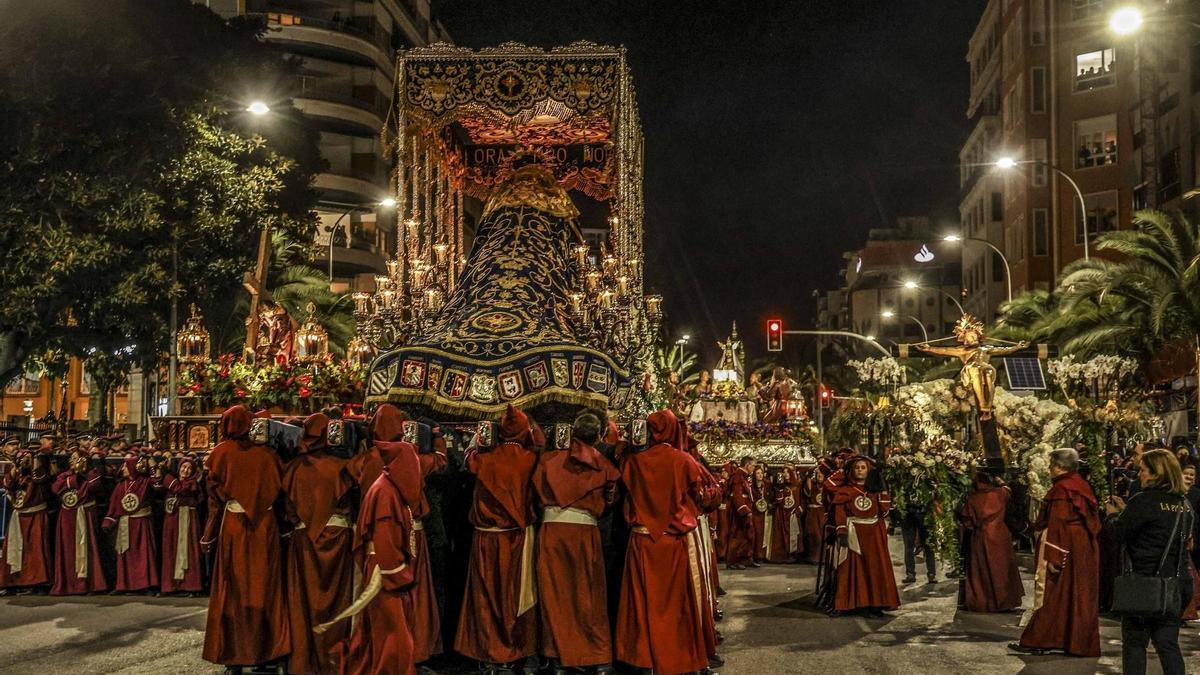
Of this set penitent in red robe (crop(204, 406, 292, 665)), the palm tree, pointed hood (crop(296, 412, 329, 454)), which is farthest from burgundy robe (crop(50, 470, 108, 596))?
the palm tree

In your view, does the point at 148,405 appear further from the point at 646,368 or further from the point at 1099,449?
the point at 1099,449

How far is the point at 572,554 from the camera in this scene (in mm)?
9727

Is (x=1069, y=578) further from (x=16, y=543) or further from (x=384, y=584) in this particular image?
(x=16, y=543)

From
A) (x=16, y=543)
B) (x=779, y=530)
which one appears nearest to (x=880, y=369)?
(x=779, y=530)

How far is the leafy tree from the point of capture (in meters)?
20.8

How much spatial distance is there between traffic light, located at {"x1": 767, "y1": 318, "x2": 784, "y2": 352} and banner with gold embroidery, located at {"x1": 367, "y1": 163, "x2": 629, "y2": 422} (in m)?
20.6

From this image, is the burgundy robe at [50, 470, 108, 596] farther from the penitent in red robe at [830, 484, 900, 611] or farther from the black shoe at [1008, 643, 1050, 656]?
the black shoe at [1008, 643, 1050, 656]

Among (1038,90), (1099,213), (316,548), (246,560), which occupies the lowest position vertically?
(246,560)

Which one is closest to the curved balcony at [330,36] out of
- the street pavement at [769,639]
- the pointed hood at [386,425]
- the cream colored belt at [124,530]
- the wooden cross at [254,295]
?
the wooden cross at [254,295]

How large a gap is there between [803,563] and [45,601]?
39.0 feet

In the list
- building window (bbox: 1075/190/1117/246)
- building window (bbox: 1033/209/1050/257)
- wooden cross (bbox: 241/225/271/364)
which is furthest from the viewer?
building window (bbox: 1033/209/1050/257)

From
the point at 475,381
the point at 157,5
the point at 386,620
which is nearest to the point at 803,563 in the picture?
the point at 475,381

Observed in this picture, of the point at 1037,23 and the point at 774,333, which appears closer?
the point at 774,333

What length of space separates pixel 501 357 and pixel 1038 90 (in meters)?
44.6
